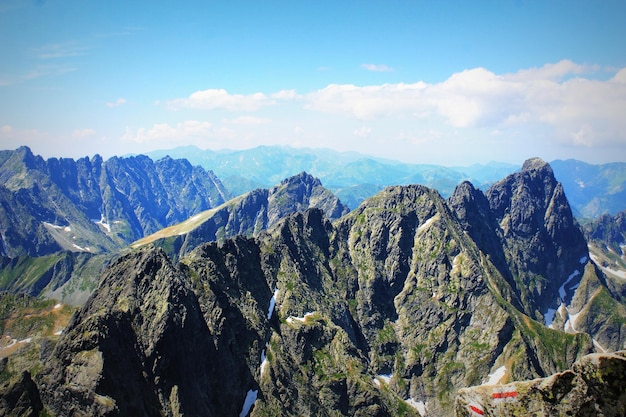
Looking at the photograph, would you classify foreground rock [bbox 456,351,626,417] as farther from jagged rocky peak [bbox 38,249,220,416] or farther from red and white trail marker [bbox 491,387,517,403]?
jagged rocky peak [bbox 38,249,220,416]

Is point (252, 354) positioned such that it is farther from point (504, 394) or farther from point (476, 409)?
point (504, 394)

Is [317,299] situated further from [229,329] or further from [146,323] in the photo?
[146,323]

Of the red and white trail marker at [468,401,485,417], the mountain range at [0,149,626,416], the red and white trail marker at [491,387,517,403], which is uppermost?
the red and white trail marker at [491,387,517,403]

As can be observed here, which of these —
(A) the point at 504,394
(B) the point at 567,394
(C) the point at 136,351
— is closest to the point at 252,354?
(C) the point at 136,351

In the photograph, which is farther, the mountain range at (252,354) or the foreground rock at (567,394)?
the mountain range at (252,354)

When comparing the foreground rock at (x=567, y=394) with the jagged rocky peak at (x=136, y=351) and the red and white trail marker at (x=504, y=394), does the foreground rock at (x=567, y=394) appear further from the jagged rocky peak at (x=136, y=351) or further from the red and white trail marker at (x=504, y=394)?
the jagged rocky peak at (x=136, y=351)

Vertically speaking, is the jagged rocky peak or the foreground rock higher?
the foreground rock

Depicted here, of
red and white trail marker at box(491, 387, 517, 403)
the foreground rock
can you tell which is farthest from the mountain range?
red and white trail marker at box(491, 387, 517, 403)

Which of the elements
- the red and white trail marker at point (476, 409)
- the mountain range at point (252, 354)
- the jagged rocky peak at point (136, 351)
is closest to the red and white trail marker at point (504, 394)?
the mountain range at point (252, 354)
